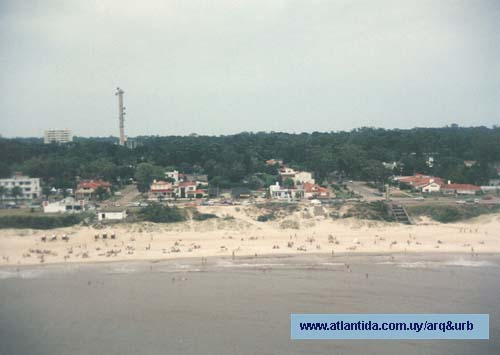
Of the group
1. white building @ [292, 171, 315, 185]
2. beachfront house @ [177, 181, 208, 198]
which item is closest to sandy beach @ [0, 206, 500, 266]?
beachfront house @ [177, 181, 208, 198]

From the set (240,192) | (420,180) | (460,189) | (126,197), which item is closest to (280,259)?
(240,192)

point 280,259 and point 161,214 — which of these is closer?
point 280,259

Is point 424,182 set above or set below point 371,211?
above

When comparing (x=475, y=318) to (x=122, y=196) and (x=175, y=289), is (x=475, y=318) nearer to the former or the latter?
(x=175, y=289)

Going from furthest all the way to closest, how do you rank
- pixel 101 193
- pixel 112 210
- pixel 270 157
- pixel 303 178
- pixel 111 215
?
pixel 270 157 → pixel 303 178 → pixel 101 193 → pixel 112 210 → pixel 111 215

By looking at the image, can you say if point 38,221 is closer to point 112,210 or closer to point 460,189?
point 112,210

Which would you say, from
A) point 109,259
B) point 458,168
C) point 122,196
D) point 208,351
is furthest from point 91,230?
point 458,168

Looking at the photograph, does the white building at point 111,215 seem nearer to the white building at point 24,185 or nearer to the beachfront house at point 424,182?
the white building at point 24,185
